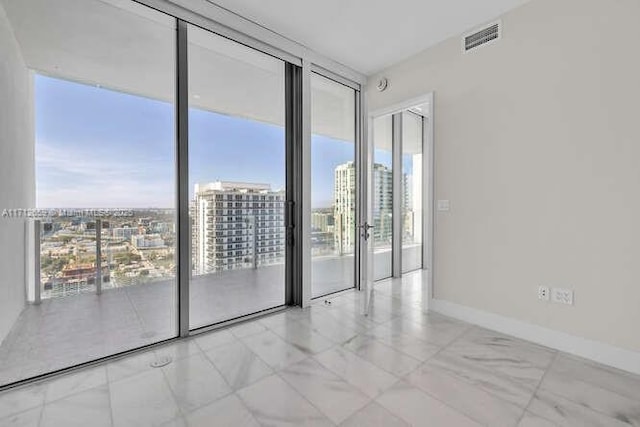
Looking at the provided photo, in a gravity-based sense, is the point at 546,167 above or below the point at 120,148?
below

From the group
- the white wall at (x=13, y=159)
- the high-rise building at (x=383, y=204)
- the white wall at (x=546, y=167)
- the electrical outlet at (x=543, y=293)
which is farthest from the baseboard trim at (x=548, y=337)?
the white wall at (x=13, y=159)

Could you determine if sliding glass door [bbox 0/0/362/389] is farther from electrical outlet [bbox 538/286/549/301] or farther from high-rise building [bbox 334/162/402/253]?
electrical outlet [bbox 538/286/549/301]

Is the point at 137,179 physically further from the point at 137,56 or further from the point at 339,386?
the point at 339,386

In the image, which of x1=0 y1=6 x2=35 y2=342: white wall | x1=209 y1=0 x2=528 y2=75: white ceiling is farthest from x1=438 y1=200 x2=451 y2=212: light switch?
x1=0 y1=6 x2=35 y2=342: white wall

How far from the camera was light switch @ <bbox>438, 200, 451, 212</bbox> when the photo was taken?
3101mm

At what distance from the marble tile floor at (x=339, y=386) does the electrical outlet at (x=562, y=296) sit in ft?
1.36

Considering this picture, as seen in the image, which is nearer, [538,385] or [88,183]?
[538,385]

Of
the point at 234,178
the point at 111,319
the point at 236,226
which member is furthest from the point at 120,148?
the point at 111,319

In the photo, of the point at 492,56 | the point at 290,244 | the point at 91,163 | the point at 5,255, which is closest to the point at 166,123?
the point at 91,163

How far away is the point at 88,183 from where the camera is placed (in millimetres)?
2252

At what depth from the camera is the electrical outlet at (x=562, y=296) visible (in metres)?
2.31

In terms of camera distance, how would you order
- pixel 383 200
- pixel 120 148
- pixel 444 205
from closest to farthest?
pixel 120 148 < pixel 444 205 < pixel 383 200

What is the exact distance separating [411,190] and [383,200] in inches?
32.2

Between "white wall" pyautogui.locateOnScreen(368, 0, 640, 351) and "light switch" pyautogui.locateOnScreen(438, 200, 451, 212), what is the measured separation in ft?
0.19
